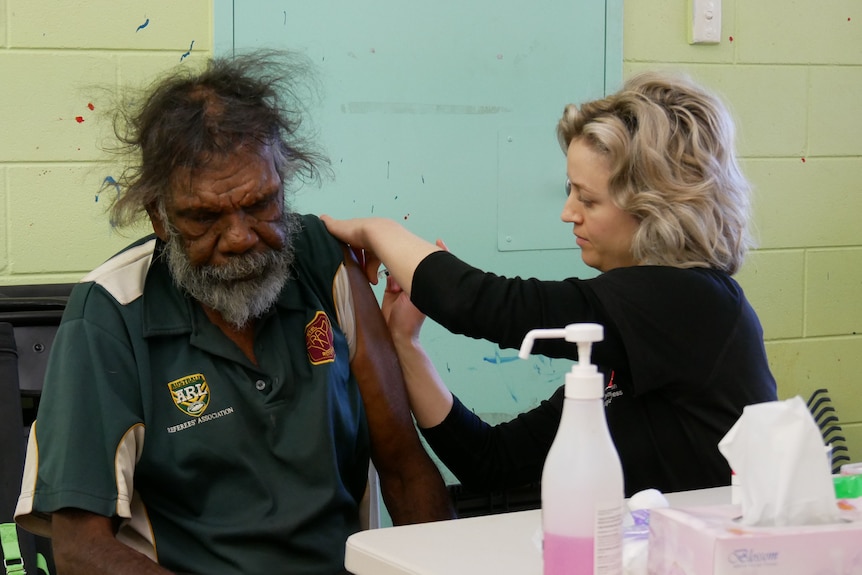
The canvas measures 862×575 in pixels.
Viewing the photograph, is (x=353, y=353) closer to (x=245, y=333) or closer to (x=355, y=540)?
A: (x=245, y=333)

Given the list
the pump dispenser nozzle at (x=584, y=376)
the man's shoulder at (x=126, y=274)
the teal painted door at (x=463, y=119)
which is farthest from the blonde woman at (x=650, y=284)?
the teal painted door at (x=463, y=119)

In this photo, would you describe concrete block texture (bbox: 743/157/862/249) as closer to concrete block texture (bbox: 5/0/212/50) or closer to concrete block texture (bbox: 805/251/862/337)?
concrete block texture (bbox: 805/251/862/337)

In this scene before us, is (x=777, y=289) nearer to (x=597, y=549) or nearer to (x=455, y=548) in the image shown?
(x=455, y=548)

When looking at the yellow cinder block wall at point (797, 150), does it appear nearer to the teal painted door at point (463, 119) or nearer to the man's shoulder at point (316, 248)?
the teal painted door at point (463, 119)

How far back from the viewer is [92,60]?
7.84ft

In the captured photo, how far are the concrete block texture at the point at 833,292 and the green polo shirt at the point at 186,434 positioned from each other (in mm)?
1883

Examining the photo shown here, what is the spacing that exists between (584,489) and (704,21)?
2.30 meters

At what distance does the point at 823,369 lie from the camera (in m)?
3.12

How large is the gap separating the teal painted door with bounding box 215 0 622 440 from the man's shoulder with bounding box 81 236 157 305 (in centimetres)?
87

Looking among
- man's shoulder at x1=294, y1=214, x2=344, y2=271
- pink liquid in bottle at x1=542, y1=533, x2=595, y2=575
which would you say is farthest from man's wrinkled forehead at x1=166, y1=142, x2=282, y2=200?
pink liquid in bottle at x1=542, y1=533, x2=595, y2=575

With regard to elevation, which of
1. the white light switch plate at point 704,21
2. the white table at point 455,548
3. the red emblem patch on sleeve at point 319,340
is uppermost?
the white light switch plate at point 704,21

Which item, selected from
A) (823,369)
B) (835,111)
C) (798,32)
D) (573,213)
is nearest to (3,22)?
(573,213)

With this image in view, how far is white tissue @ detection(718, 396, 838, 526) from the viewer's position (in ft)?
2.99

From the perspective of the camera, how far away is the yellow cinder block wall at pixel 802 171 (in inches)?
118
